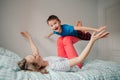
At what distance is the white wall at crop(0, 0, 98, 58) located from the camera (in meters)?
1.68

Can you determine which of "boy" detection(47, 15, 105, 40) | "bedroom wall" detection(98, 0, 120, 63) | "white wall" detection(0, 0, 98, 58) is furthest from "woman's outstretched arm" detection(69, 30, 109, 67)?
"bedroom wall" detection(98, 0, 120, 63)

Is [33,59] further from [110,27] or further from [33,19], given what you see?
[110,27]

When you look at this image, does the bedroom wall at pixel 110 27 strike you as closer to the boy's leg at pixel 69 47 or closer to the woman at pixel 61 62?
the boy's leg at pixel 69 47

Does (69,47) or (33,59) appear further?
(69,47)

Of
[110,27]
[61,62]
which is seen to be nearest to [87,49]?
[61,62]

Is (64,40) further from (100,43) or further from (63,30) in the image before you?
(100,43)

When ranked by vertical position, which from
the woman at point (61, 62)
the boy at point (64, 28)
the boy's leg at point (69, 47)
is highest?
the boy at point (64, 28)

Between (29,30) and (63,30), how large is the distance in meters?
0.52

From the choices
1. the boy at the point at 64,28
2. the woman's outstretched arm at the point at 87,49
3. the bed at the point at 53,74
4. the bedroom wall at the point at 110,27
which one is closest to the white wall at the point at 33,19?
Answer: the bedroom wall at the point at 110,27

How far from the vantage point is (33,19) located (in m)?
1.80

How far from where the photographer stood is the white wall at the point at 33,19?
168 centimetres

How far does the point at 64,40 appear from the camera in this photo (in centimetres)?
143

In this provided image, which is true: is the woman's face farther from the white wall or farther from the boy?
the white wall

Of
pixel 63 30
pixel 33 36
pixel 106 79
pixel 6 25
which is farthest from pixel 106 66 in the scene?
pixel 6 25
